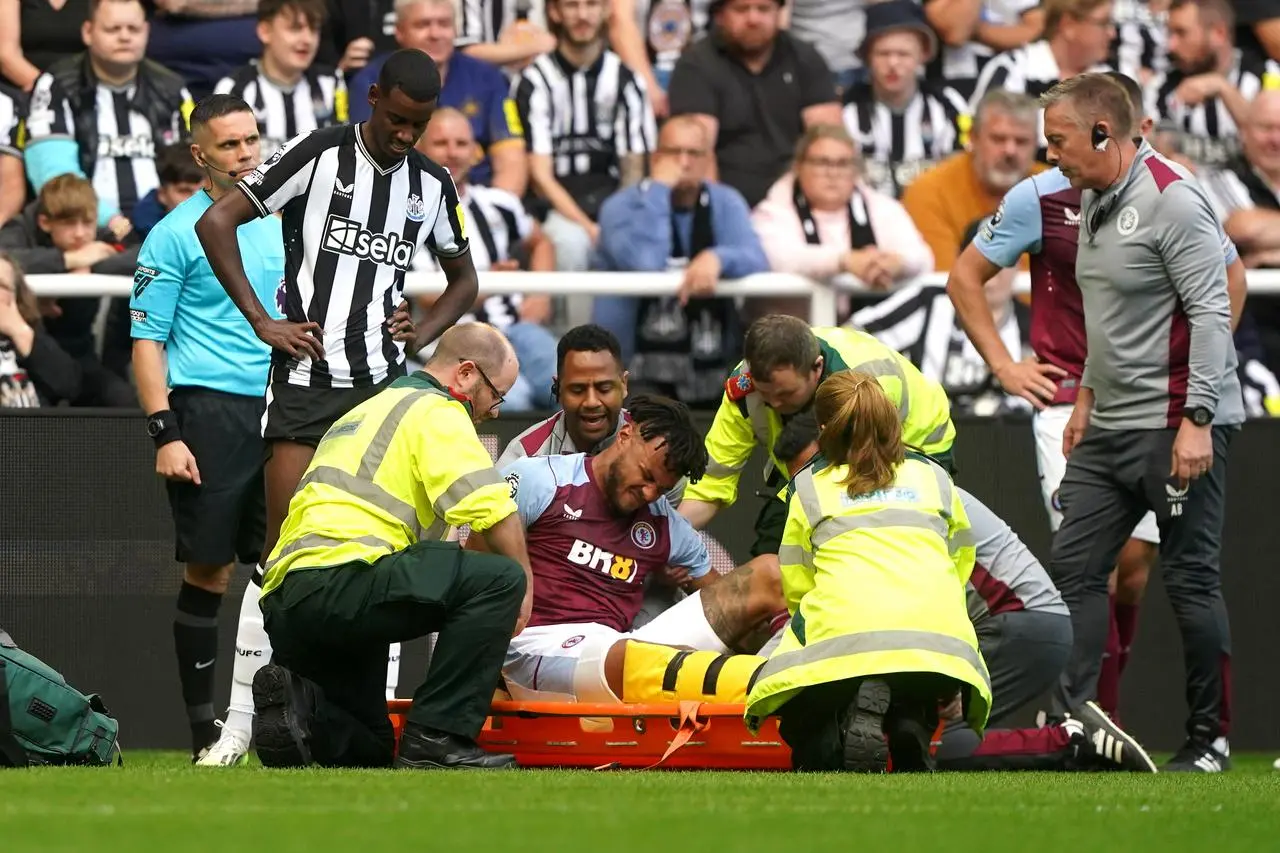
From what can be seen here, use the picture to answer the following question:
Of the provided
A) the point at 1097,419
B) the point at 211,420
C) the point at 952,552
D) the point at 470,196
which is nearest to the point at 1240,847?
the point at 952,552

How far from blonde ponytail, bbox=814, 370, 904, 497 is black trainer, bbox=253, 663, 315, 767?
190 centimetres

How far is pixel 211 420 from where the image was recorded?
764 centimetres

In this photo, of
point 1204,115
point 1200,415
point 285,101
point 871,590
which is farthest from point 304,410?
point 1204,115

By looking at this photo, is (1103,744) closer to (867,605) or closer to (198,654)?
(867,605)

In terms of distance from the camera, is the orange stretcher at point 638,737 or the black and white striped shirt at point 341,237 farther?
the black and white striped shirt at point 341,237

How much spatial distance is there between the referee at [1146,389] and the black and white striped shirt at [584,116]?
4.05 meters

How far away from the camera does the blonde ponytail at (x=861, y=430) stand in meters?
6.30

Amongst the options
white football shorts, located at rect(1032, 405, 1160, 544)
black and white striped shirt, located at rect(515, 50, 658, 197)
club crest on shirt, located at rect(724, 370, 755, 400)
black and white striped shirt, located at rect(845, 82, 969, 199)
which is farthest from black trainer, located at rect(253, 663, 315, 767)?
black and white striped shirt, located at rect(845, 82, 969, 199)

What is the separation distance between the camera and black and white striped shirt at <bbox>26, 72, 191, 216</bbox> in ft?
33.1

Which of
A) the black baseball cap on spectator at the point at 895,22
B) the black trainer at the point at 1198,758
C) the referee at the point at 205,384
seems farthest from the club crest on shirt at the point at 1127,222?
the black baseball cap on spectator at the point at 895,22

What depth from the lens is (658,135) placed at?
36.3 feet

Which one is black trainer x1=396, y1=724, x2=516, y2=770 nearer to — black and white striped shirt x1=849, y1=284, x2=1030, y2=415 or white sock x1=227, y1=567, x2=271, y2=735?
white sock x1=227, y1=567, x2=271, y2=735

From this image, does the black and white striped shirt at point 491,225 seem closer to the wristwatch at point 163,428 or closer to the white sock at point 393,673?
the white sock at point 393,673

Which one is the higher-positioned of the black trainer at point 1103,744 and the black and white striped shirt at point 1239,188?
the black and white striped shirt at point 1239,188
